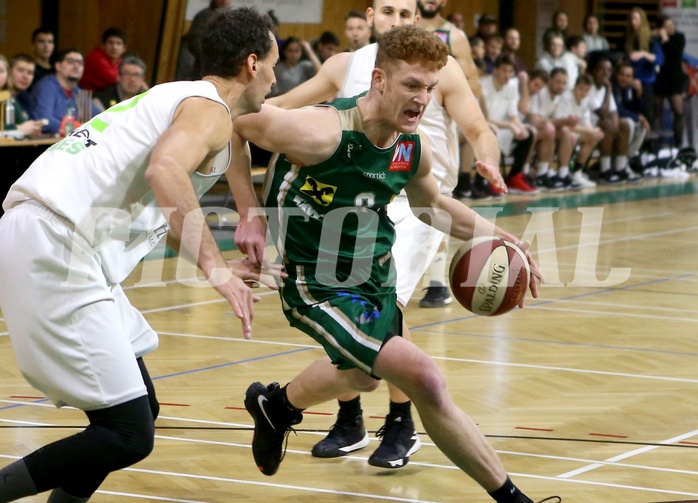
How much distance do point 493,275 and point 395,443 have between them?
0.85 metres

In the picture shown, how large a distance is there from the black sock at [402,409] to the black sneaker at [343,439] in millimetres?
181

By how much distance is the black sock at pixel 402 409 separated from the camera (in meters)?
5.35

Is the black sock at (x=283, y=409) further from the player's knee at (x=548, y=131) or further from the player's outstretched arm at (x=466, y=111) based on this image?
the player's knee at (x=548, y=131)

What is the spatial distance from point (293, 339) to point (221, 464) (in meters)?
2.65

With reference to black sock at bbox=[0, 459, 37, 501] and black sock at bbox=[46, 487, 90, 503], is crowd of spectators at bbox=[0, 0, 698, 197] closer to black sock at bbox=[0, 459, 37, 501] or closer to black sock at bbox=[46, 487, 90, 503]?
black sock at bbox=[46, 487, 90, 503]

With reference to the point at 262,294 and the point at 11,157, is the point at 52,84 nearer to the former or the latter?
the point at 11,157

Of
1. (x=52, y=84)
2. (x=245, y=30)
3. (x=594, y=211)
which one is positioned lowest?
(x=594, y=211)

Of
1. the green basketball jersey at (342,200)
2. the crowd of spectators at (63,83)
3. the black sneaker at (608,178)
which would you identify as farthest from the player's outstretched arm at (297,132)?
the black sneaker at (608,178)

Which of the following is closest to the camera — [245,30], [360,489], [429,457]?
[245,30]

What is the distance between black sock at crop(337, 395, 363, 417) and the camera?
17.9 feet

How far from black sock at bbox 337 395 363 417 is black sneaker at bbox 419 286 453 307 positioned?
11.8 feet

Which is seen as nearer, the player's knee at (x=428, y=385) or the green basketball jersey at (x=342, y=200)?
the player's knee at (x=428, y=385)

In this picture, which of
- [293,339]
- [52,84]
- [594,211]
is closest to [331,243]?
[293,339]

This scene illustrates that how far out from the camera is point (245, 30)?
13.4 feet
